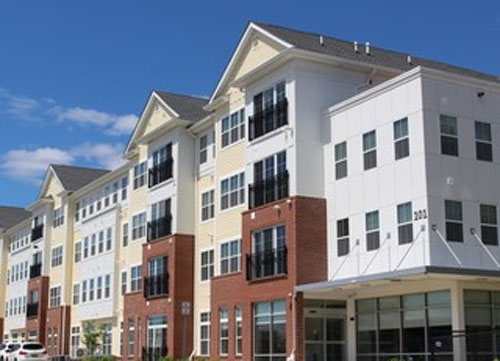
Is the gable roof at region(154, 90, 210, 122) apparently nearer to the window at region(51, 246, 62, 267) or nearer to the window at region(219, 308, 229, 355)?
the window at region(219, 308, 229, 355)

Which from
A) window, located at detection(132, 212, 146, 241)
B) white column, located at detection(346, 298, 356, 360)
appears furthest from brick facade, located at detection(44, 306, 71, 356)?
A: white column, located at detection(346, 298, 356, 360)

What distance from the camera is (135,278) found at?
53.6 meters

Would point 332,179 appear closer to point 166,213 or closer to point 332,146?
point 332,146

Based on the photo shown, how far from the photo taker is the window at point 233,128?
42.6m

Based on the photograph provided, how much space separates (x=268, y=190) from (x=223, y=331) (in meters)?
8.07

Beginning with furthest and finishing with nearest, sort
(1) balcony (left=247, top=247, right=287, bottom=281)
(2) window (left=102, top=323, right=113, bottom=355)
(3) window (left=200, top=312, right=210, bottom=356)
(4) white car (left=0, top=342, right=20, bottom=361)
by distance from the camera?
(2) window (left=102, top=323, right=113, bottom=355) → (4) white car (left=0, top=342, right=20, bottom=361) → (3) window (left=200, top=312, right=210, bottom=356) → (1) balcony (left=247, top=247, right=287, bottom=281)

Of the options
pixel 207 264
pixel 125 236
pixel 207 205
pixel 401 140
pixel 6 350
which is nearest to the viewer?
pixel 401 140

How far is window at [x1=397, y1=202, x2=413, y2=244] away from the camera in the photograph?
31.7 m

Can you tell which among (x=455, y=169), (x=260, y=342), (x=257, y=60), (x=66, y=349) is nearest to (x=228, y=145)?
(x=257, y=60)

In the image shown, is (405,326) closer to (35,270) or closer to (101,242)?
(101,242)

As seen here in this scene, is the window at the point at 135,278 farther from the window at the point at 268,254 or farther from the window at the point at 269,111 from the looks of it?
the window at the point at 269,111

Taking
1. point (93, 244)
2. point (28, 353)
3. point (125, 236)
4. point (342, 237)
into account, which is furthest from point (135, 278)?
point (342, 237)

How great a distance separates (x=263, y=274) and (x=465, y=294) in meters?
10.4

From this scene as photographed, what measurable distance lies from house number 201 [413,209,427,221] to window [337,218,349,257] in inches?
175
